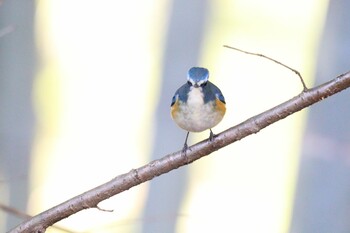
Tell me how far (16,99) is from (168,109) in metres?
0.38

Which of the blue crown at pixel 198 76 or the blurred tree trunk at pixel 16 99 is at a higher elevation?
the blue crown at pixel 198 76

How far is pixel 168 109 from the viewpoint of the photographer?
4.38ft

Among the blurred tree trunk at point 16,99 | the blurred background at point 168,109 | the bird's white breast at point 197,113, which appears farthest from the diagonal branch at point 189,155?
the blurred tree trunk at point 16,99

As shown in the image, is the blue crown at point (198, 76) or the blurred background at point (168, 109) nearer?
the blue crown at point (198, 76)

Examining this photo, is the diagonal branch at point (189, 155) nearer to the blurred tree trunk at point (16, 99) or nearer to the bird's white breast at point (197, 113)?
the bird's white breast at point (197, 113)

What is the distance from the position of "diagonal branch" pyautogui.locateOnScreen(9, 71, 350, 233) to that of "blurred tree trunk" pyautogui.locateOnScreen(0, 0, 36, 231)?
71cm

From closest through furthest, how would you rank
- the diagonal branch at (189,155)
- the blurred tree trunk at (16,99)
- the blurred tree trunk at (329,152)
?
1. the diagonal branch at (189,155)
2. the blurred tree trunk at (329,152)
3. the blurred tree trunk at (16,99)

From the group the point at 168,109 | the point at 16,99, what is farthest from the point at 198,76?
the point at 16,99

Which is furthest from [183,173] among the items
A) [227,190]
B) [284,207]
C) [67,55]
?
[67,55]

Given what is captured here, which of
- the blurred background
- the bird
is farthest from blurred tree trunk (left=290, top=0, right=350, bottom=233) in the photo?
the bird

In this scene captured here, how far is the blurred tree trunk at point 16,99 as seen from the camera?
140 centimetres

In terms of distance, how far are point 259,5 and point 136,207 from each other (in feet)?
1.77

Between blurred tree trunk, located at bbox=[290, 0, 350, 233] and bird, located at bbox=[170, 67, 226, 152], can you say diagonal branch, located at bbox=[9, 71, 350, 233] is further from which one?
blurred tree trunk, located at bbox=[290, 0, 350, 233]

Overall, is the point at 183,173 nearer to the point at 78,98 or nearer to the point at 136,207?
the point at 136,207
